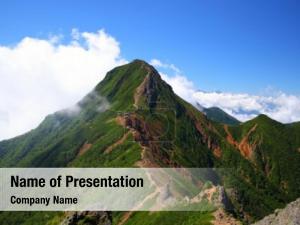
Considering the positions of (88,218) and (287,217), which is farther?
(88,218)

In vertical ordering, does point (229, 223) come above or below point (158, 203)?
below

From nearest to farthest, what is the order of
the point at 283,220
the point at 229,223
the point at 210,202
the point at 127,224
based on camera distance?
1. the point at 283,220
2. the point at 229,223
3. the point at 210,202
4. the point at 127,224

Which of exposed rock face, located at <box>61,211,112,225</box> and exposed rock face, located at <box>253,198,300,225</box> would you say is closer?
exposed rock face, located at <box>253,198,300,225</box>

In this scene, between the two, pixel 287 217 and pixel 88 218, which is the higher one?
pixel 88 218

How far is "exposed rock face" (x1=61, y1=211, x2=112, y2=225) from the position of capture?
5791 centimetres

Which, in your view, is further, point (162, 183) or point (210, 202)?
point (162, 183)

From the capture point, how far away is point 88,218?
58.1m

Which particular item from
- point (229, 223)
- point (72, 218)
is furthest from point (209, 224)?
point (72, 218)

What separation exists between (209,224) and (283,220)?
36.2 m

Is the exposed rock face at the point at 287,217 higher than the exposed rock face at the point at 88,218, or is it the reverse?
the exposed rock face at the point at 88,218

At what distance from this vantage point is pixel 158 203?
153750mm

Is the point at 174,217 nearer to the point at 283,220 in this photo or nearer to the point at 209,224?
the point at 209,224

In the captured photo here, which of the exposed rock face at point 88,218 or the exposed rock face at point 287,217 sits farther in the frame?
the exposed rock face at point 88,218

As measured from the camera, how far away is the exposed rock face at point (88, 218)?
2280 inches
